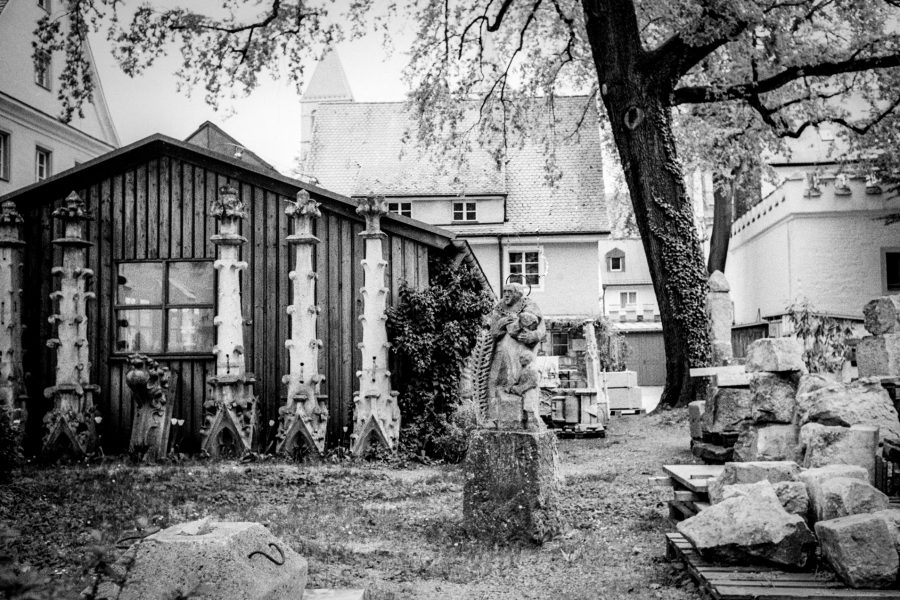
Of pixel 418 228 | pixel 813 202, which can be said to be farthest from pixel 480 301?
pixel 813 202

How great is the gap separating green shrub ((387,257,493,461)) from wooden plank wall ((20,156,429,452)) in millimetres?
654

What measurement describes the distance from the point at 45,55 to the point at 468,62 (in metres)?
11.9

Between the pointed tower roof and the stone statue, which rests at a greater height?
the pointed tower roof

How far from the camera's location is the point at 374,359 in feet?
46.3

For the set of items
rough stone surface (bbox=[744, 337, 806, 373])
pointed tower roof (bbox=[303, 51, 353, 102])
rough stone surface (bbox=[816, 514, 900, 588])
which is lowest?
rough stone surface (bbox=[816, 514, 900, 588])

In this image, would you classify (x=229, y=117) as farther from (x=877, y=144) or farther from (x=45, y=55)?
(x=877, y=144)

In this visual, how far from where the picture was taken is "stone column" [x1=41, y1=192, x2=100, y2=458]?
527 inches

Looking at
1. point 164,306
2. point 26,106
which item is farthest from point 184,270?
point 26,106

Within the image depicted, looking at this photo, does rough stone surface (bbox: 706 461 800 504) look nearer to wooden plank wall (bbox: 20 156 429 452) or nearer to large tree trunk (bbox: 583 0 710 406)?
wooden plank wall (bbox: 20 156 429 452)

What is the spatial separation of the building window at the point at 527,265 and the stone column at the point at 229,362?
21.4 metres

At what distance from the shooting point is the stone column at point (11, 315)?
45.1 feet

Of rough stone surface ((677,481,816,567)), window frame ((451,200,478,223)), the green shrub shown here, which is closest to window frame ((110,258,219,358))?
the green shrub

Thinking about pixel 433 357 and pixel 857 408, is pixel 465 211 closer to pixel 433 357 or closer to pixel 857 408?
pixel 433 357

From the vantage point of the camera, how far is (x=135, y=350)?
14.9 m
